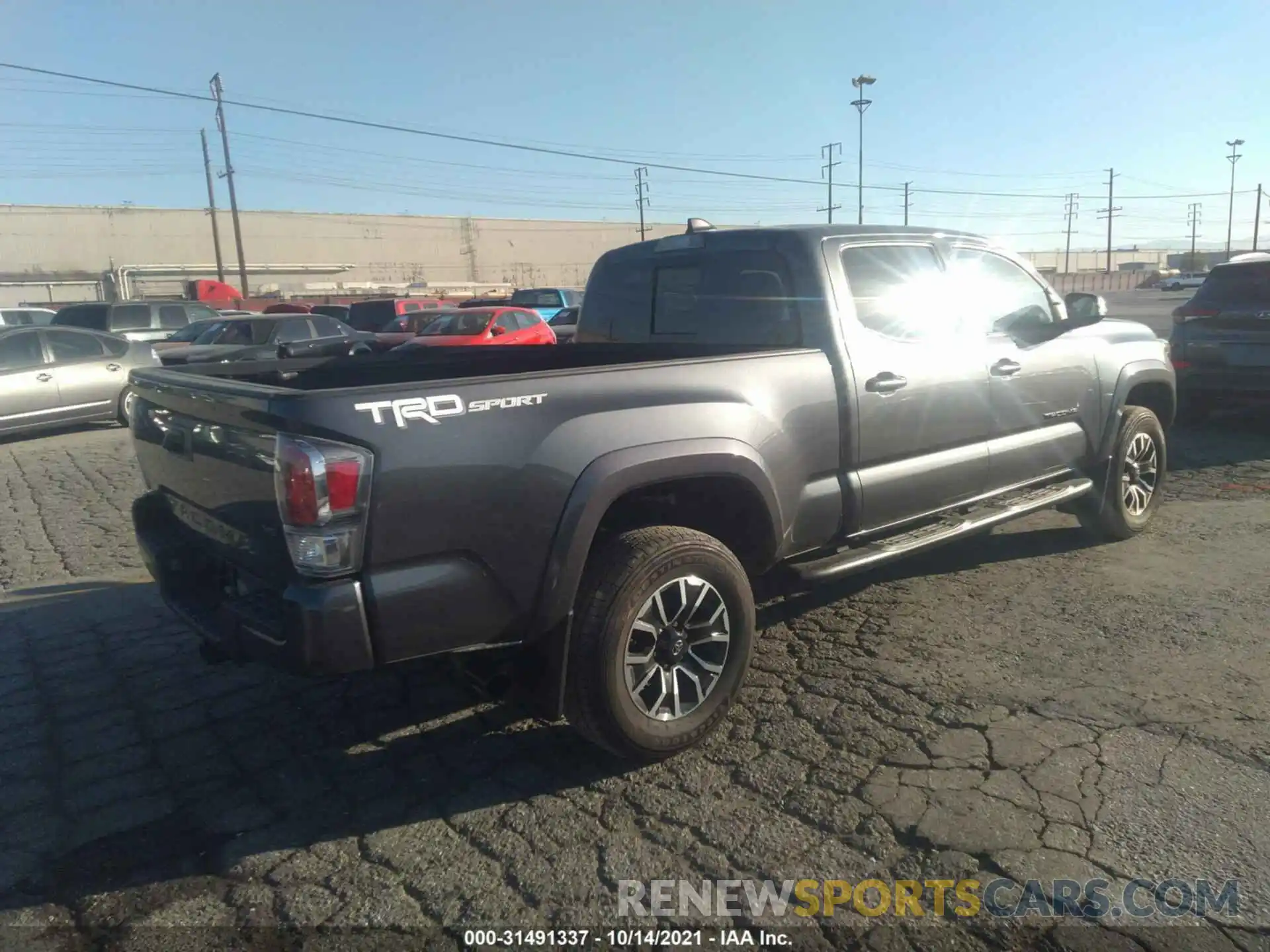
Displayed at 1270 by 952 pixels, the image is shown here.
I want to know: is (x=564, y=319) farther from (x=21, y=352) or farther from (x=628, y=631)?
(x=628, y=631)

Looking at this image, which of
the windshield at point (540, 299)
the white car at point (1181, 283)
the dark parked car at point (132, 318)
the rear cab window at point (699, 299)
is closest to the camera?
the rear cab window at point (699, 299)

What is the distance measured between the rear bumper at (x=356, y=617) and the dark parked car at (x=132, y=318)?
62.2 feet

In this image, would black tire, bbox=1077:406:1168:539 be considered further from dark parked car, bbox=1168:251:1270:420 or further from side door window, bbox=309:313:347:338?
side door window, bbox=309:313:347:338

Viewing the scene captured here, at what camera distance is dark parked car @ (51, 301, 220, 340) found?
19594 millimetres

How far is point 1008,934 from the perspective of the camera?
248 cm

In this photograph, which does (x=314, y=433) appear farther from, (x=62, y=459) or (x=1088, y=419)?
(x=62, y=459)

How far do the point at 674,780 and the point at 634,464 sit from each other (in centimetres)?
115

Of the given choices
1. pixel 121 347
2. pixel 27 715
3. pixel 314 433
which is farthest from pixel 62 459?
pixel 314 433

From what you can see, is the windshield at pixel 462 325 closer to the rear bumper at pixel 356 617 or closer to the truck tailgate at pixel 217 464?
the truck tailgate at pixel 217 464

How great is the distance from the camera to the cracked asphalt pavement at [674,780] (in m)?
2.65

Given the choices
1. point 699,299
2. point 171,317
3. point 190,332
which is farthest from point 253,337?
point 699,299

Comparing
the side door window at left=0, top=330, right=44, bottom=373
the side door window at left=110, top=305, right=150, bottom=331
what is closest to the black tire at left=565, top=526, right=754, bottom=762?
the side door window at left=0, top=330, right=44, bottom=373

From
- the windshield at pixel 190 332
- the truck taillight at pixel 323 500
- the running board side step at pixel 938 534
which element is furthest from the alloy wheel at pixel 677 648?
the windshield at pixel 190 332

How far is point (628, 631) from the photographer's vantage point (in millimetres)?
3184
